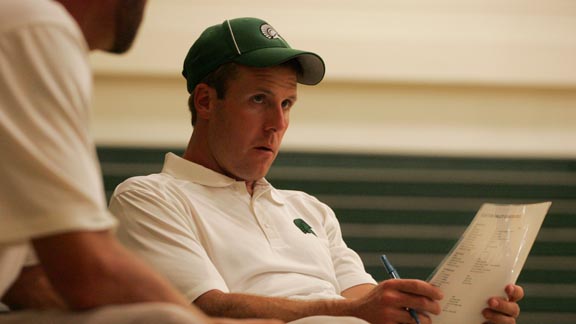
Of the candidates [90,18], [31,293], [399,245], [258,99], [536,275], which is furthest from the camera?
[536,275]

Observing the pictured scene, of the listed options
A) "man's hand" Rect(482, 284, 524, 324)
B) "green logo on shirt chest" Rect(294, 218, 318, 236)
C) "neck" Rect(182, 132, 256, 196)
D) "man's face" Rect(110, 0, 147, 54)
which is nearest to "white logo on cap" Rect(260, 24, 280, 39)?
"neck" Rect(182, 132, 256, 196)

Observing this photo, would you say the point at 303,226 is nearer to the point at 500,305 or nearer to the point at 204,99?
the point at 204,99

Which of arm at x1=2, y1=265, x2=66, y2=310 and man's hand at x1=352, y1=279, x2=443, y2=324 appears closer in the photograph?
arm at x1=2, y1=265, x2=66, y2=310

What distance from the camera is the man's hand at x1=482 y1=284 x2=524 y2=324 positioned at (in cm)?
208

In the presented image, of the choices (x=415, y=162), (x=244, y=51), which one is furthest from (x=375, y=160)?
(x=244, y=51)

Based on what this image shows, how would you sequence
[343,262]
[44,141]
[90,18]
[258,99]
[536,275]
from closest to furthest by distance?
[44,141]
[90,18]
[258,99]
[343,262]
[536,275]

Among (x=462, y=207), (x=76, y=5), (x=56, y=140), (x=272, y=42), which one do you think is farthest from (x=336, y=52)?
(x=56, y=140)

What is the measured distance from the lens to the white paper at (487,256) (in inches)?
80.4

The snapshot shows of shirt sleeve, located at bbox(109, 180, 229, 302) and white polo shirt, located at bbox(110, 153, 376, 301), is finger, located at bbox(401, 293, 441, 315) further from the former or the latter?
shirt sleeve, located at bbox(109, 180, 229, 302)

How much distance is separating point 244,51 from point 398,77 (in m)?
2.60

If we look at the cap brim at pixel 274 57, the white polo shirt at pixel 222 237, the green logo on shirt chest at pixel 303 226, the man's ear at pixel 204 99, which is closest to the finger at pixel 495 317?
the white polo shirt at pixel 222 237

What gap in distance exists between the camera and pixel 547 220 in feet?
16.4

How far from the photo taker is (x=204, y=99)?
2.54m

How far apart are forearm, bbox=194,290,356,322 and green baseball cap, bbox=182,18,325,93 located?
0.72m
